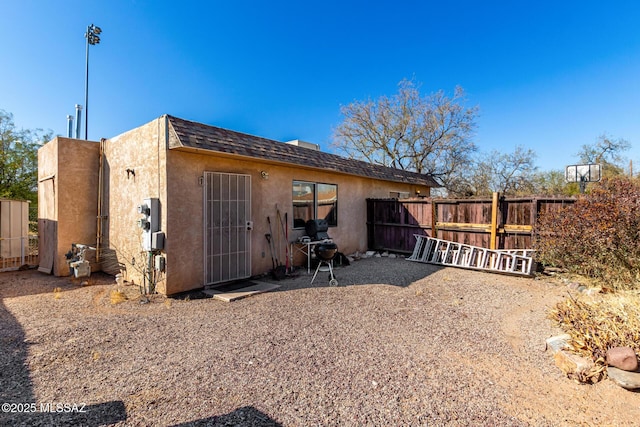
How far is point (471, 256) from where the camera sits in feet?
26.3

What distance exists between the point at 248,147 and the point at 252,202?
4.04 feet

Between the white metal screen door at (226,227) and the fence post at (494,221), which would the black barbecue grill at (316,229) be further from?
the fence post at (494,221)

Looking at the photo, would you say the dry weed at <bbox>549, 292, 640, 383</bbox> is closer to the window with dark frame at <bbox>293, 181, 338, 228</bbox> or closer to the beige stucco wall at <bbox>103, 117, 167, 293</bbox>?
the window with dark frame at <bbox>293, 181, 338, 228</bbox>

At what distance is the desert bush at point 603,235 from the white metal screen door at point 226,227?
663 centimetres

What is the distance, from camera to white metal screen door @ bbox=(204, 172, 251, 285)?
5836mm

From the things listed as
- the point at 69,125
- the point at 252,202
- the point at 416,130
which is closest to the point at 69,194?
the point at 69,125

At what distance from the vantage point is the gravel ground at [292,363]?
88.2 inches

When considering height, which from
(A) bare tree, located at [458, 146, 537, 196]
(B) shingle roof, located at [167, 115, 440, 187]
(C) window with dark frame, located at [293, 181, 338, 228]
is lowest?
(C) window with dark frame, located at [293, 181, 338, 228]

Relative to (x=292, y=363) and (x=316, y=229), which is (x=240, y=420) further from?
(x=316, y=229)

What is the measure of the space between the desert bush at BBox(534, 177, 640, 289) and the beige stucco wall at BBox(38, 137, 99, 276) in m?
10.6

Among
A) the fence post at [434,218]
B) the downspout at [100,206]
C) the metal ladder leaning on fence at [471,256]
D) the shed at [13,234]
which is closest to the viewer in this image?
the downspout at [100,206]

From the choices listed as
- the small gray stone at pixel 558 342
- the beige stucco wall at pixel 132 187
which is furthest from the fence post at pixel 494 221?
the beige stucco wall at pixel 132 187

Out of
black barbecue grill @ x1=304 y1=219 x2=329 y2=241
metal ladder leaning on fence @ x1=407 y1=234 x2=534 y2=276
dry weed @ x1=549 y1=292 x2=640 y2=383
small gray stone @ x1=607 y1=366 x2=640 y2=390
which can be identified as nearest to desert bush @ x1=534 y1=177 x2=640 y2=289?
metal ladder leaning on fence @ x1=407 y1=234 x2=534 y2=276

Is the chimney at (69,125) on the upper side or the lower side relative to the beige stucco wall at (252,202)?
upper
